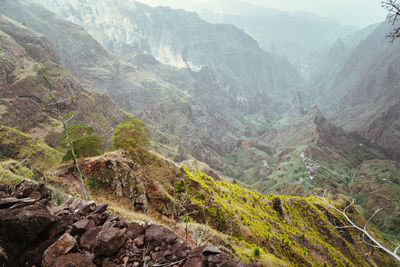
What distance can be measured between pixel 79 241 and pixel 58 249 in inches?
36.3

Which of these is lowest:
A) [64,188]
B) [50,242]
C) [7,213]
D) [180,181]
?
[180,181]

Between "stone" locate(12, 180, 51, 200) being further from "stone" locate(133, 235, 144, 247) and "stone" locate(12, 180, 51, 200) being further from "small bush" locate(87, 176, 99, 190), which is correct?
"small bush" locate(87, 176, 99, 190)

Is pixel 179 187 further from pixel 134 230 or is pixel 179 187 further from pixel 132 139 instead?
pixel 134 230

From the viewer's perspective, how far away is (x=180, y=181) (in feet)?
82.9

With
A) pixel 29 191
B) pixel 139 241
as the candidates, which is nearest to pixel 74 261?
pixel 139 241

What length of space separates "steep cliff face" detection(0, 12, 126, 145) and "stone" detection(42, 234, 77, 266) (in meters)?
47.3

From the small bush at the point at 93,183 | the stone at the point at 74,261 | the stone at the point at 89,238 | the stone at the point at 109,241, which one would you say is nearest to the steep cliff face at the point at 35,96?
the small bush at the point at 93,183

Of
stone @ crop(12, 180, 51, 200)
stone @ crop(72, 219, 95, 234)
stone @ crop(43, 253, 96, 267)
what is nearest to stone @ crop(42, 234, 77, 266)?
stone @ crop(43, 253, 96, 267)

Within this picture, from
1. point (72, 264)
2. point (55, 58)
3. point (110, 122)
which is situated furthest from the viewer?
point (55, 58)

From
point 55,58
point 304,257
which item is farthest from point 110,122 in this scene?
point 304,257

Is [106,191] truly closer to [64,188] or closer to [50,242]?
[64,188]

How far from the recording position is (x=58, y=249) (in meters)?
7.91

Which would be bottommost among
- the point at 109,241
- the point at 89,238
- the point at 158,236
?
the point at 89,238

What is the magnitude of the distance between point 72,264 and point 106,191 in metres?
12.0
